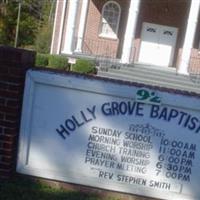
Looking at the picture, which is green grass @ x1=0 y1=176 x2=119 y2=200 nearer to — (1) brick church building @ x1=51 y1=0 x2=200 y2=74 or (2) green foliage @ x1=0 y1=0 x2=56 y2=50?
(1) brick church building @ x1=51 y1=0 x2=200 y2=74

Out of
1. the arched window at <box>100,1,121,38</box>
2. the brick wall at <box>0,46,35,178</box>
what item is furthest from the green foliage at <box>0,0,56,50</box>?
the brick wall at <box>0,46,35,178</box>

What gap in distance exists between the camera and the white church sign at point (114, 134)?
553cm

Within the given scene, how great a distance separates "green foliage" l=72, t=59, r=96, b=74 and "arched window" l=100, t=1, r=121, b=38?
702 cm

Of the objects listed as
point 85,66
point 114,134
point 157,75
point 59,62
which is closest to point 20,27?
point 59,62

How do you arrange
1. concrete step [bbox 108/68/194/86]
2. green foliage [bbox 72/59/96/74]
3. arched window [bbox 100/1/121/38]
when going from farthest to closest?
arched window [bbox 100/1/121/38], green foliage [bbox 72/59/96/74], concrete step [bbox 108/68/194/86]

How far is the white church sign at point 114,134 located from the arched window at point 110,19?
24.4 m

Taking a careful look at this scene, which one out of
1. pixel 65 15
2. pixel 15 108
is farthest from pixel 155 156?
pixel 65 15

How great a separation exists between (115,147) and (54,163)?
686 millimetres

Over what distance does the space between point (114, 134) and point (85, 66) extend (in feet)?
56.1

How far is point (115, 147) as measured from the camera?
559 cm

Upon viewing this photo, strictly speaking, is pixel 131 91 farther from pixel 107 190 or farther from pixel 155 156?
pixel 107 190

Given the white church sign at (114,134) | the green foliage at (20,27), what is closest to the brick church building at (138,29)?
the green foliage at (20,27)

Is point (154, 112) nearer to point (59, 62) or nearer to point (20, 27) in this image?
point (59, 62)

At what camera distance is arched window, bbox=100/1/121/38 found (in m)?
29.8
